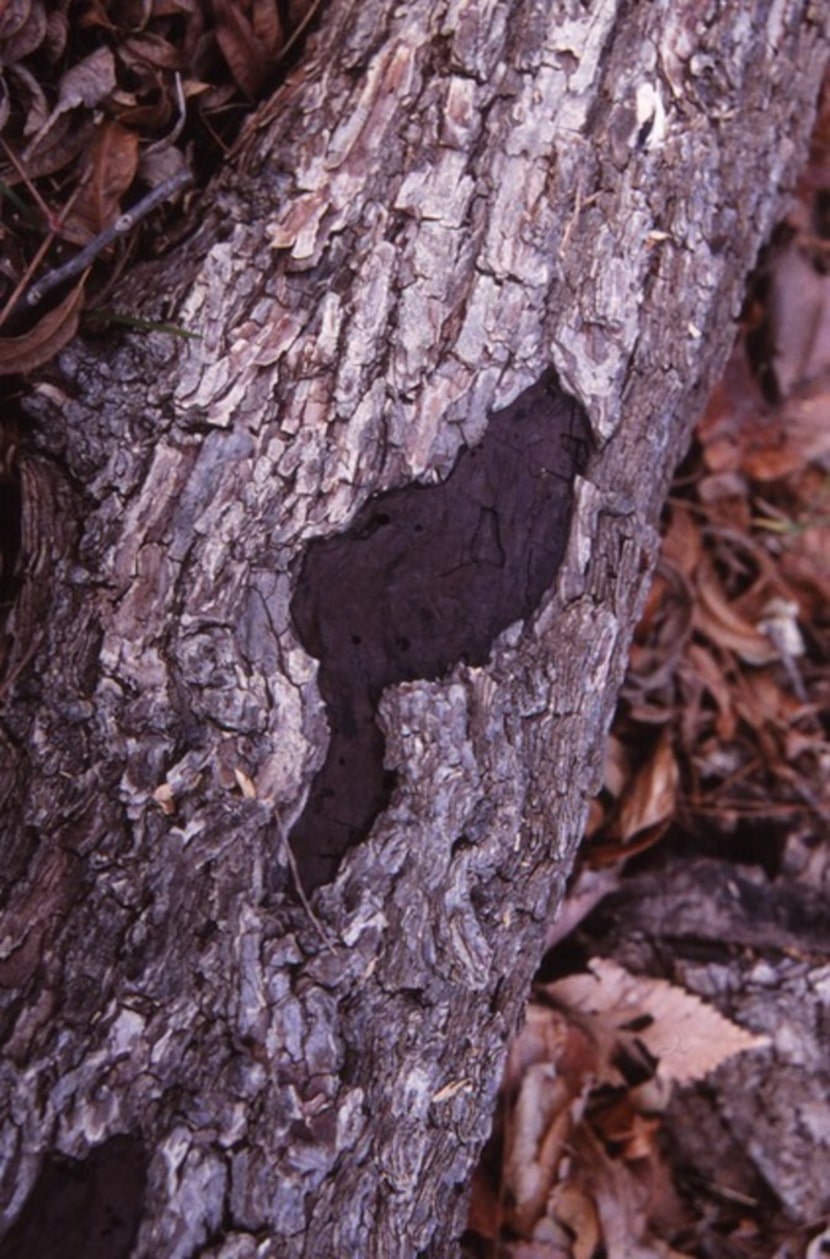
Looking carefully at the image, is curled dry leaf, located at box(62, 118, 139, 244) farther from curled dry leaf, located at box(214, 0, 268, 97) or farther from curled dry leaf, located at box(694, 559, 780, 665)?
curled dry leaf, located at box(694, 559, 780, 665)

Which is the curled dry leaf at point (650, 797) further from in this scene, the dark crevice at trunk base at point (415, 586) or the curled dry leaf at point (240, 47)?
the curled dry leaf at point (240, 47)

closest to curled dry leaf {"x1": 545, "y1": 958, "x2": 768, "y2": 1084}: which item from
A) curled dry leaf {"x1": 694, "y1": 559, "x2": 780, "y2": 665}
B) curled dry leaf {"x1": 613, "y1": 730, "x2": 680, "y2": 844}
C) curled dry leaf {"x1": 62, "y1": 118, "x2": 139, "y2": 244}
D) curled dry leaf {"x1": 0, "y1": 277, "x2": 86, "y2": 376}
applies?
curled dry leaf {"x1": 613, "y1": 730, "x2": 680, "y2": 844}

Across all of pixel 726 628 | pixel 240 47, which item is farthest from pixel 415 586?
pixel 726 628

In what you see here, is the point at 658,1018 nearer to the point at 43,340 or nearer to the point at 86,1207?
the point at 86,1207

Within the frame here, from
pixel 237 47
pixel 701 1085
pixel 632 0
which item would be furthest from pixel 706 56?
pixel 701 1085

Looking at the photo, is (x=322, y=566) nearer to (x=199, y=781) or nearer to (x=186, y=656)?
(x=186, y=656)

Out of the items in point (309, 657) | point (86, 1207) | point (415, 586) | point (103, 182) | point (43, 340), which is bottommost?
point (86, 1207)
